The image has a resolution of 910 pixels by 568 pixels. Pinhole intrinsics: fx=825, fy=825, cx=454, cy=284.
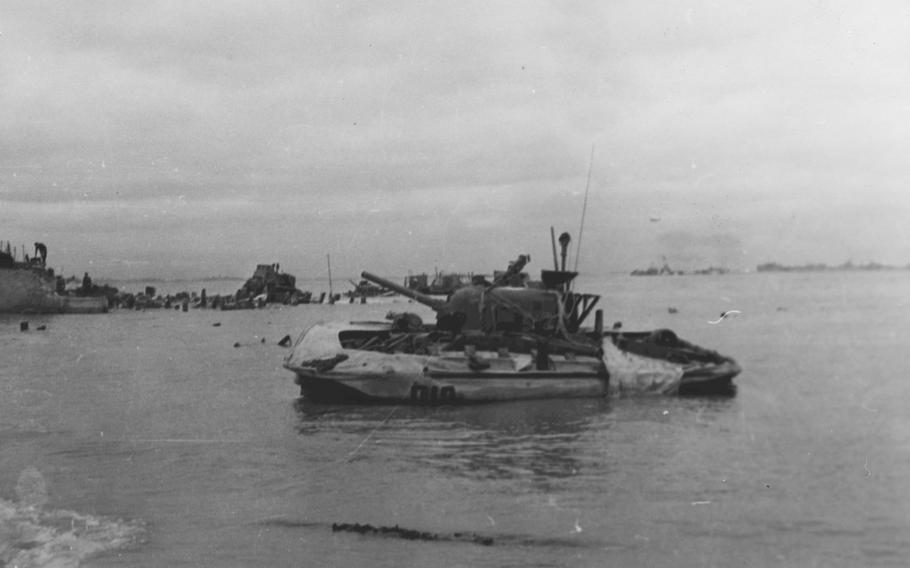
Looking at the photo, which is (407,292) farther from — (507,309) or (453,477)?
(453,477)

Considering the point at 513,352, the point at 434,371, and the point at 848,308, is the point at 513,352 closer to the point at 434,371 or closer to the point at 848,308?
the point at 434,371

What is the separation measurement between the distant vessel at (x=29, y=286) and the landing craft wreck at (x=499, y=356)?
4865 cm

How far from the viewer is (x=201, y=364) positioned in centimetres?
3356

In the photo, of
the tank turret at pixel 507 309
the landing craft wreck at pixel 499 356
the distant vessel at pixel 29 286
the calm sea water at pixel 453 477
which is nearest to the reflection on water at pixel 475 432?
the calm sea water at pixel 453 477

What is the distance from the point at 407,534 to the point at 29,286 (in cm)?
6408

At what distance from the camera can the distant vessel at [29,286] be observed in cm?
6425

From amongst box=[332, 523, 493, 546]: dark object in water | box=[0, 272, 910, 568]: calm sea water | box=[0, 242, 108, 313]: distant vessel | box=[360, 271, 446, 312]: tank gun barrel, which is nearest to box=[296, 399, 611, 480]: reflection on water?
box=[0, 272, 910, 568]: calm sea water

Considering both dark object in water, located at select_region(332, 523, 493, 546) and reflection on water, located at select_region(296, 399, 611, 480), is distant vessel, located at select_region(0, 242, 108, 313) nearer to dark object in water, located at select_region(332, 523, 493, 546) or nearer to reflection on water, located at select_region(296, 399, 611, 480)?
reflection on water, located at select_region(296, 399, 611, 480)

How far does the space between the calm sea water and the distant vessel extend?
43201mm

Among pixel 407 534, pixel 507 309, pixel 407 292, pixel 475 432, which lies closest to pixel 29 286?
pixel 407 292

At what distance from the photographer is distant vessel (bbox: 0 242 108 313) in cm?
6425

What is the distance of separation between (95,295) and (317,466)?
2740 inches

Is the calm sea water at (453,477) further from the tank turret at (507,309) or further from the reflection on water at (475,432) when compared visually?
the tank turret at (507,309)

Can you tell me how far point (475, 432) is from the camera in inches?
693
